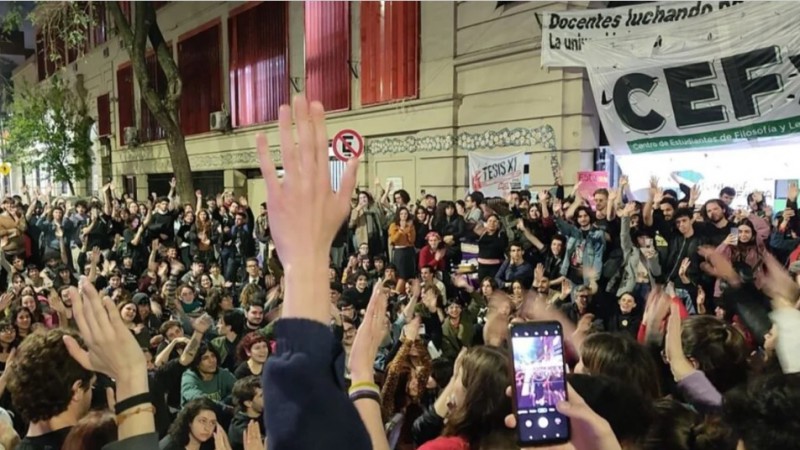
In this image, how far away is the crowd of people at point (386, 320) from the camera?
1.11 meters

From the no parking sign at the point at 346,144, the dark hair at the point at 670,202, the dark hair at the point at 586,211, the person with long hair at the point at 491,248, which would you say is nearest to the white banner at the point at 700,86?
the dark hair at the point at 670,202

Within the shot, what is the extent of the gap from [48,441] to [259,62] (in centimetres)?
1835

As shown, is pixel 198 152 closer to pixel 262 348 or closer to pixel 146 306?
pixel 146 306

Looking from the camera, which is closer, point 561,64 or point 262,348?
point 262,348

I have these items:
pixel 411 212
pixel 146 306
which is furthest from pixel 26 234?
pixel 411 212

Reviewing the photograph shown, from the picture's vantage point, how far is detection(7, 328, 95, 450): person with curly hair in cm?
203

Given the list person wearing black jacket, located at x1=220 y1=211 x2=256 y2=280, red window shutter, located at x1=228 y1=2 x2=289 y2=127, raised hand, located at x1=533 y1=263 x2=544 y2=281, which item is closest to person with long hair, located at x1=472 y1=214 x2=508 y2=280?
raised hand, located at x1=533 y1=263 x2=544 y2=281

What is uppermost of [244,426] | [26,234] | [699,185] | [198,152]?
[198,152]

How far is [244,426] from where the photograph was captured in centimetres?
409

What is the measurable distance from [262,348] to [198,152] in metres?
18.9

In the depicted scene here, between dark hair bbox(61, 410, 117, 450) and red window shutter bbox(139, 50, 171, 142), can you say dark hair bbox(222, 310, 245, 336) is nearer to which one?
dark hair bbox(61, 410, 117, 450)

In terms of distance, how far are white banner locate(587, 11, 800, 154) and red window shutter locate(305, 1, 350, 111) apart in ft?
23.8

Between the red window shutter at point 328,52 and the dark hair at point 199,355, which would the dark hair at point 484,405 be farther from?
the red window shutter at point 328,52

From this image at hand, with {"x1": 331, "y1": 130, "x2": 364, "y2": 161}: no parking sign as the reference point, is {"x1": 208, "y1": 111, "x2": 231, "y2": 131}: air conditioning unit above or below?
above
